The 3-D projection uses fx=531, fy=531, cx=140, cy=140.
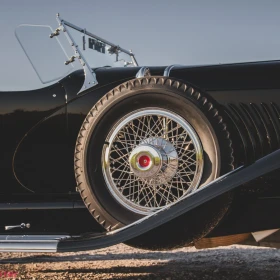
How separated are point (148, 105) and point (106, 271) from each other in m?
2.25

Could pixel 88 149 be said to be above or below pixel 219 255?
above

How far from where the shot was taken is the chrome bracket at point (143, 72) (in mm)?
3332

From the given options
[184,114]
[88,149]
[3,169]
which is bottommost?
[3,169]

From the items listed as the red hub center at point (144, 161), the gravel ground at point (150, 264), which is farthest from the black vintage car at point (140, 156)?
the gravel ground at point (150, 264)

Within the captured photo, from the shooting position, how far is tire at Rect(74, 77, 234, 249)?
2.88 m

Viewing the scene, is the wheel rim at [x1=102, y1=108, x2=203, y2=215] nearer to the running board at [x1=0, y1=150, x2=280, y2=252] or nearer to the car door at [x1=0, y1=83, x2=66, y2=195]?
the running board at [x1=0, y1=150, x2=280, y2=252]

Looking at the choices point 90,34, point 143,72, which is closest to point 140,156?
point 143,72

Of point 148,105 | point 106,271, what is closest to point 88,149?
point 148,105

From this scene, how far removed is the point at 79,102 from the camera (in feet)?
11.4

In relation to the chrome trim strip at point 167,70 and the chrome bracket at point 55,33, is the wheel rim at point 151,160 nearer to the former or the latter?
the chrome trim strip at point 167,70

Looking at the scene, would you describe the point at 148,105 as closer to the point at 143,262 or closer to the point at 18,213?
the point at 18,213

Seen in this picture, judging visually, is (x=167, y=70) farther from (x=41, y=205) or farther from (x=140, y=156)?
(x=41, y=205)

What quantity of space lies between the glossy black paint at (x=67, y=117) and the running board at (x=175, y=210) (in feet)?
1.59

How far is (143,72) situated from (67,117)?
0.58 metres
